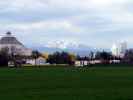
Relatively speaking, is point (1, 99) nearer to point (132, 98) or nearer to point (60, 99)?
point (60, 99)

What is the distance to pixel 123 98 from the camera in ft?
94.1

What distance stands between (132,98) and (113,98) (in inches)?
45.5

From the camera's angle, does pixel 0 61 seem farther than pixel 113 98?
Yes

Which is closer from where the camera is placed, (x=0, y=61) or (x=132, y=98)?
(x=132, y=98)

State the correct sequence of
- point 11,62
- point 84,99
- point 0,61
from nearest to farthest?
point 84,99
point 0,61
point 11,62

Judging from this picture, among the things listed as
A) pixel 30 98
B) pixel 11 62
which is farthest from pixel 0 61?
pixel 30 98

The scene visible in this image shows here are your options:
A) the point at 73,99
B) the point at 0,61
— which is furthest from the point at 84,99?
the point at 0,61

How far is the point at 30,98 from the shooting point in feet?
95.9

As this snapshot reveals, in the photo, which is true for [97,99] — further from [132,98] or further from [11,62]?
[11,62]

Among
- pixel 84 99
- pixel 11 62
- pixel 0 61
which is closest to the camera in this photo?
pixel 84 99

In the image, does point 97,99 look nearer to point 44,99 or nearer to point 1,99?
point 44,99

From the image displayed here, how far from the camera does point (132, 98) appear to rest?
28391 millimetres

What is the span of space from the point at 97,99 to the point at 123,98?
152 cm

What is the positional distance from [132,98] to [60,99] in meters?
4.12
